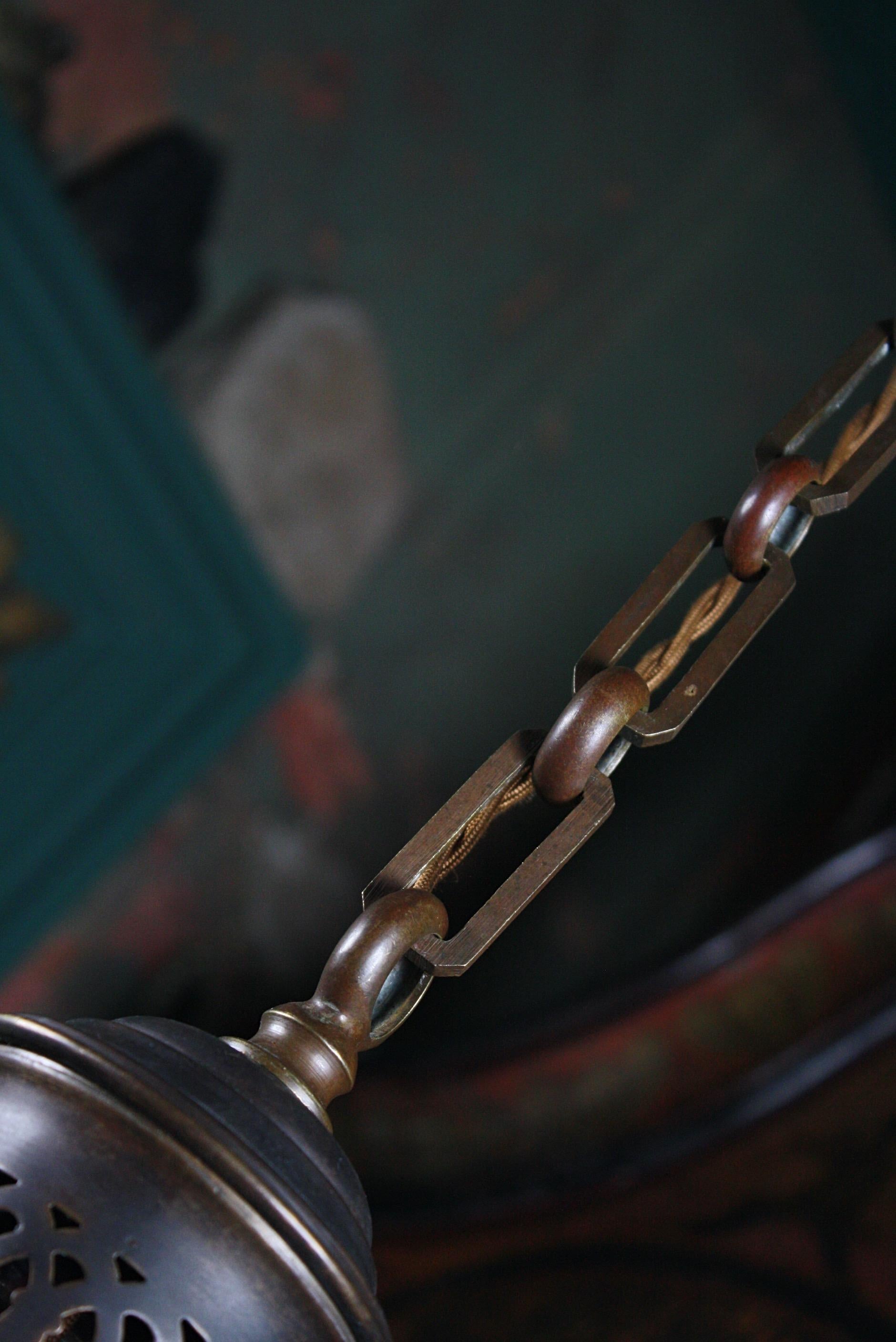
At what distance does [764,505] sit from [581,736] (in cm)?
16

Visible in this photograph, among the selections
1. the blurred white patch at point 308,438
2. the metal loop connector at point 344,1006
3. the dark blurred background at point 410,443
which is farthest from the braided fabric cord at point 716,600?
the blurred white patch at point 308,438

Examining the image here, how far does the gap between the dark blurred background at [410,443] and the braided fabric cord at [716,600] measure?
6.47 ft

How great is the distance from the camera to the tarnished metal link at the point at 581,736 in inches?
21.7

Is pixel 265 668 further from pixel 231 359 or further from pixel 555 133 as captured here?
pixel 555 133

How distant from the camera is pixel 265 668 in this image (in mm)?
2822

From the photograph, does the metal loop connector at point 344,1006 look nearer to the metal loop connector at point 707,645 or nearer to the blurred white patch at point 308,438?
the metal loop connector at point 707,645

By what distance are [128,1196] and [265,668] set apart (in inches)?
93.3

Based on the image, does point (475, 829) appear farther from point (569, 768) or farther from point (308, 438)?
point (308, 438)

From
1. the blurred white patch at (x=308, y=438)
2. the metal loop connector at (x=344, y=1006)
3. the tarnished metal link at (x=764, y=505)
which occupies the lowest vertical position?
the metal loop connector at (x=344, y=1006)

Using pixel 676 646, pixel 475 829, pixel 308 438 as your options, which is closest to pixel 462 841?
pixel 475 829

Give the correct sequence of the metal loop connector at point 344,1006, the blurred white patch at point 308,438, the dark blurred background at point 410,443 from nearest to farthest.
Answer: the metal loop connector at point 344,1006
the dark blurred background at point 410,443
the blurred white patch at point 308,438

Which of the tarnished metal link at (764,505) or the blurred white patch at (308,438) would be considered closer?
the tarnished metal link at (764,505)

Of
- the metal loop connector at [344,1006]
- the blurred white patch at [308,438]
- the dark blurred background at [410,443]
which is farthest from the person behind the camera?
the blurred white patch at [308,438]

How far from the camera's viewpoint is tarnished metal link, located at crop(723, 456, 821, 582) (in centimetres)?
62
